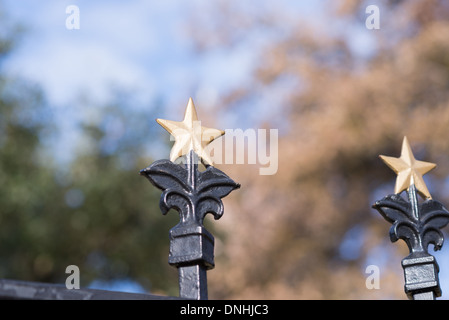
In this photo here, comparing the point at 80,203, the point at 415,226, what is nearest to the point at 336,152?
the point at 80,203

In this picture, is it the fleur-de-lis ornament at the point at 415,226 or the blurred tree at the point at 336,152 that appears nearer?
the fleur-de-lis ornament at the point at 415,226

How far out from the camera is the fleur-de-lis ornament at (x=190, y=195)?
1924mm

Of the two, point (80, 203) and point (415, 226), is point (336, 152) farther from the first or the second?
point (415, 226)

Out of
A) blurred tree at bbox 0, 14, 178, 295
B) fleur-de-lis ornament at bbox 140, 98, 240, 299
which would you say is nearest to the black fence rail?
fleur-de-lis ornament at bbox 140, 98, 240, 299

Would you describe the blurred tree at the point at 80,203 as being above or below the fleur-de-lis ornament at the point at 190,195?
above

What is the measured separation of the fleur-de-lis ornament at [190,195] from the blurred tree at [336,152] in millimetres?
10589

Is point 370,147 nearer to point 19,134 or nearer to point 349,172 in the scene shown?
point 349,172

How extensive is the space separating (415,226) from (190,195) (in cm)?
92

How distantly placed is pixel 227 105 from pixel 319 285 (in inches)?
217

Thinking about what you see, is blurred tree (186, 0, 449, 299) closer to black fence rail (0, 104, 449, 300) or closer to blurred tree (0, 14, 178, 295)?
blurred tree (0, 14, 178, 295)

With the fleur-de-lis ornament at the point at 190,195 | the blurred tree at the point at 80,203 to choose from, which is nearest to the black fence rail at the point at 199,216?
the fleur-de-lis ornament at the point at 190,195

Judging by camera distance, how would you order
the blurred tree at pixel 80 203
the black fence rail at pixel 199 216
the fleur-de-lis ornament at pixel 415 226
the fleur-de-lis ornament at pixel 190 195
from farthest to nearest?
the blurred tree at pixel 80 203 → the fleur-de-lis ornament at pixel 415 226 → the fleur-de-lis ornament at pixel 190 195 → the black fence rail at pixel 199 216

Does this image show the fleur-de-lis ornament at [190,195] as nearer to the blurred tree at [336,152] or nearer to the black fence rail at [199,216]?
the black fence rail at [199,216]

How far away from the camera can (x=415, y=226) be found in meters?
2.28
